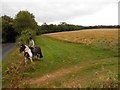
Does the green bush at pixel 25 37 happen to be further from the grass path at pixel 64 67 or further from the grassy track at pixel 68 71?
the grassy track at pixel 68 71

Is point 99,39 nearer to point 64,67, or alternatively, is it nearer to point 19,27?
point 64,67

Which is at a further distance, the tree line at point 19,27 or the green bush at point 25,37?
the tree line at point 19,27

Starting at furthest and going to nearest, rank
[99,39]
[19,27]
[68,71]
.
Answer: [19,27]
[99,39]
[68,71]

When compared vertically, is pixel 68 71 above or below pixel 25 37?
below

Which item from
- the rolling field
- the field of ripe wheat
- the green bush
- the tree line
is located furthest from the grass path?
the tree line

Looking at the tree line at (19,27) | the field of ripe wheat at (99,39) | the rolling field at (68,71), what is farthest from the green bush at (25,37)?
the field of ripe wheat at (99,39)

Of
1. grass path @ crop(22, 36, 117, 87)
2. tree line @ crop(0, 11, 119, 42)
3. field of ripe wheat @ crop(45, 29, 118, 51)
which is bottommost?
grass path @ crop(22, 36, 117, 87)

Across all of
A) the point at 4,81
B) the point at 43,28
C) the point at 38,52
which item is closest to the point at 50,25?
the point at 43,28

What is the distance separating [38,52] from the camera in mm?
13984

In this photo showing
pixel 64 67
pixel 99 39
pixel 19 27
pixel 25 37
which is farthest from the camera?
pixel 19 27

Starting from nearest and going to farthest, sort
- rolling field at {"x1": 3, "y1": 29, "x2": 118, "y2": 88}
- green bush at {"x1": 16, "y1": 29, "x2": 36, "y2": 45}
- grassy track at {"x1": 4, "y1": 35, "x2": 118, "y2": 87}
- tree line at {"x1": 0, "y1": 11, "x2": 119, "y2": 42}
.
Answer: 1. rolling field at {"x1": 3, "y1": 29, "x2": 118, "y2": 88}
2. grassy track at {"x1": 4, "y1": 35, "x2": 118, "y2": 87}
3. green bush at {"x1": 16, "y1": 29, "x2": 36, "y2": 45}
4. tree line at {"x1": 0, "y1": 11, "x2": 119, "y2": 42}

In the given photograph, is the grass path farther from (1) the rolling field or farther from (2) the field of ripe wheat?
(2) the field of ripe wheat

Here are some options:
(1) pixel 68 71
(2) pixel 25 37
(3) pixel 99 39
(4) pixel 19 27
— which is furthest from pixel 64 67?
(4) pixel 19 27

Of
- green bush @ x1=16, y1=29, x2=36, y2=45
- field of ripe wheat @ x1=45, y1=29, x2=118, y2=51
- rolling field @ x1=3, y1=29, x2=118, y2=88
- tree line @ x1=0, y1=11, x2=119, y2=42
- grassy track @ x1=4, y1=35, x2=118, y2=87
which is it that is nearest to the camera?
rolling field @ x1=3, y1=29, x2=118, y2=88
